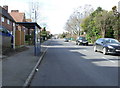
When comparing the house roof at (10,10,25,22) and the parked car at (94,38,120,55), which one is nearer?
the parked car at (94,38,120,55)

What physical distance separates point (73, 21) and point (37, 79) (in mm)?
69772

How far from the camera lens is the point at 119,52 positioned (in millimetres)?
17594

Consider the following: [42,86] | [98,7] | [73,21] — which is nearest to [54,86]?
[42,86]

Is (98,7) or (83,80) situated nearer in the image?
(83,80)

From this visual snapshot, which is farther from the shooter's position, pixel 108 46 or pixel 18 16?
pixel 18 16

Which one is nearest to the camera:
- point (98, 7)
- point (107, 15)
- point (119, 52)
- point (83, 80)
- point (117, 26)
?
point (83, 80)

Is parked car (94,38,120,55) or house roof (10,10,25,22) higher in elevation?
house roof (10,10,25,22)

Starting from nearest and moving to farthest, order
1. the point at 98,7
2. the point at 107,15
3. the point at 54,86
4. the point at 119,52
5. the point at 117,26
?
the point at 54,86 < the point at 119,52 < the point at 117,26 < the point at 107,15 < the point at 98,7

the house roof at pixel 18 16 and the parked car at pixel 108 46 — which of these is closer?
the parked car at pixel 108 46

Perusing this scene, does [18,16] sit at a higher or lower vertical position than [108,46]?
higher

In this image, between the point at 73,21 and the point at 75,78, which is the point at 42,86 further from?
the point at 73,21

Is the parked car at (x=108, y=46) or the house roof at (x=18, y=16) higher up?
the house roof at (x=18, y=16)

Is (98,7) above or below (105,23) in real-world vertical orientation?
above

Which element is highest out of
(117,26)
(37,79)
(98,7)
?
(98,7)
